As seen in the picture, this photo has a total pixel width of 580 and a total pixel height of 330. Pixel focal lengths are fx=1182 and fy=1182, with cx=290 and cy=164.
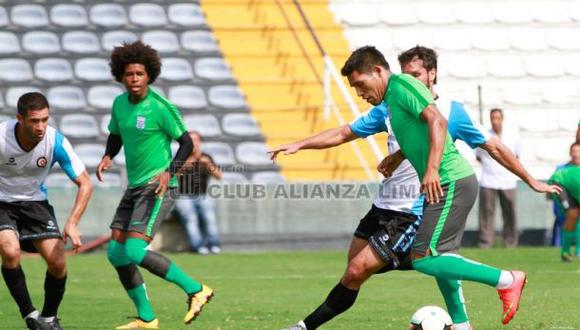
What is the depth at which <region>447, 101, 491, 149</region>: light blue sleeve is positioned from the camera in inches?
327

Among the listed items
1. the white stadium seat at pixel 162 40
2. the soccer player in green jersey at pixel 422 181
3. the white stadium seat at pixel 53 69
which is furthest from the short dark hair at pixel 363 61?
the white stadium seat at pixel 162 40

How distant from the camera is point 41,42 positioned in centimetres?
2269

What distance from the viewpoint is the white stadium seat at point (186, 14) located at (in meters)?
23.3

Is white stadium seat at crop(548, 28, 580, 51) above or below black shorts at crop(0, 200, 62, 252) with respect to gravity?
above

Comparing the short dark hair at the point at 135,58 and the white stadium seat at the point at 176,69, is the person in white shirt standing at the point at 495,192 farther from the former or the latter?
the short dark hair at the point at 135,58

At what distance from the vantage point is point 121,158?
20.8 meters

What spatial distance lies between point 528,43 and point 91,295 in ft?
43.3

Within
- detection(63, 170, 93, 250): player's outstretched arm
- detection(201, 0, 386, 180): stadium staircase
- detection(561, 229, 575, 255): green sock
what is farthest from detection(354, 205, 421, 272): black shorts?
detection(201, 0, 386, 180): stadium staircase

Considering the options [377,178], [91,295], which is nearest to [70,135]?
[377,178]

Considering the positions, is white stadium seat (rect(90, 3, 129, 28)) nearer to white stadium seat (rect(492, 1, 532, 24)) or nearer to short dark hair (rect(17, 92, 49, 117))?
white stadium seat (rect(492, 1, 532, 24))

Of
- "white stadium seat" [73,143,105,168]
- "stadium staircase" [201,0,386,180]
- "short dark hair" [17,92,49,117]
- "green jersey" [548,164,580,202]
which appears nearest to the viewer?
"short dark hair" [17,92,49,117]

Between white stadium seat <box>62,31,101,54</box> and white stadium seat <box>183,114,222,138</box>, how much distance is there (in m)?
A: 2.59

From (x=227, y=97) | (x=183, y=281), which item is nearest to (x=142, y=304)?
(x=183, y=281)

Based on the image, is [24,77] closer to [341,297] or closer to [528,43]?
[528,43]
